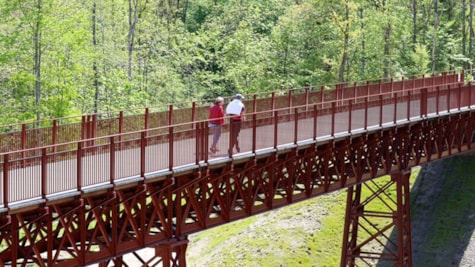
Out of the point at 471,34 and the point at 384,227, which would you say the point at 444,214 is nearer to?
the point at 384,227

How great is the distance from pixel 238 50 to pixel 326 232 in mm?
27414

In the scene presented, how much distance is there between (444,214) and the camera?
39.3m

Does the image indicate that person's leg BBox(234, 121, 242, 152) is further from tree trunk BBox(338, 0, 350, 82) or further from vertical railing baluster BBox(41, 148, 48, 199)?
tree trunk BBox(338, 0, 350, 82)

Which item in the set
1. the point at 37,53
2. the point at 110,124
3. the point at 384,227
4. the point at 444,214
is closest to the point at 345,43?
the point at 444,214

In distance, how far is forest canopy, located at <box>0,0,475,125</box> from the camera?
44.9 metres

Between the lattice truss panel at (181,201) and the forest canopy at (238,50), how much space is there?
14885mm

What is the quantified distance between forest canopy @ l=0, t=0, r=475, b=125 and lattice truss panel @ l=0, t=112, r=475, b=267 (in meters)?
14.9

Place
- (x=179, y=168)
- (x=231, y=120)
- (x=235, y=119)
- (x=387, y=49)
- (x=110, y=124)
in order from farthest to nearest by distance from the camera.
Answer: (x=387, y=49) < (x=110, y=124) < (x=235, y=119) < (x=231, y=120) < (x=179, y=168)

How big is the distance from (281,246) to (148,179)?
18.1 metres

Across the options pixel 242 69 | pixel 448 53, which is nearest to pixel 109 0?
pixel 242 69

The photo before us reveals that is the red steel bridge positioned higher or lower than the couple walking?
lower

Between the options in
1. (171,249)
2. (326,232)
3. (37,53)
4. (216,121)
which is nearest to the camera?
(171,249)

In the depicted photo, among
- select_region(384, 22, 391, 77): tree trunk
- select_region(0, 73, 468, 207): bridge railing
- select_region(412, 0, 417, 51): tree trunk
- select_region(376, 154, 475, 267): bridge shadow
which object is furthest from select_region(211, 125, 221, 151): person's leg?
select_region(412, 0, 417, 51): tree trunk

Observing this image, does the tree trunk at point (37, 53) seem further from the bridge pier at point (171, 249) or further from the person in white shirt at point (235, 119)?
the bridge pier at point (171, 249)
